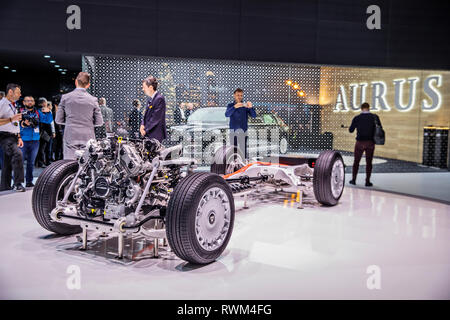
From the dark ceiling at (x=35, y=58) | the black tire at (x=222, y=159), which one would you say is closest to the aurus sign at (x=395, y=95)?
the black tire at (x=222, y=159)

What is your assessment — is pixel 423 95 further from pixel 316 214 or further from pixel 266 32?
pixel 316 214

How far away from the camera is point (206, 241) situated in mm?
3662

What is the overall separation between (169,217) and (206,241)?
1.52 ft

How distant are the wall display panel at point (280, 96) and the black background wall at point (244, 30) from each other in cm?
36

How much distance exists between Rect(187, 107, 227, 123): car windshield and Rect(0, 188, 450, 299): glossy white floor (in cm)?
466

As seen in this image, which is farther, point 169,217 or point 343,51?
point 343,51

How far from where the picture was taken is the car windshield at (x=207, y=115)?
9836 millimetres

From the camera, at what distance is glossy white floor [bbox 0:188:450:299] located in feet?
9.90

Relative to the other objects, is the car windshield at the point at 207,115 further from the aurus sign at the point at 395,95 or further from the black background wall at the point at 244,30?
the aurus sign at the point at 395,95

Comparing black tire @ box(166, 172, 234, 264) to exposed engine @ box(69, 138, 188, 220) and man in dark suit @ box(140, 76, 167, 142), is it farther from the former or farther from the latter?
man in dark suit @ box(140, 76, 167, 142)

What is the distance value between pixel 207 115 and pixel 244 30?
2.09 m

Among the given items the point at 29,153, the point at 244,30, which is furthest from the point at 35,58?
the point at 244,30

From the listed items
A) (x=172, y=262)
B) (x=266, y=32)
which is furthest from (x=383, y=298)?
(x=266, y=32)

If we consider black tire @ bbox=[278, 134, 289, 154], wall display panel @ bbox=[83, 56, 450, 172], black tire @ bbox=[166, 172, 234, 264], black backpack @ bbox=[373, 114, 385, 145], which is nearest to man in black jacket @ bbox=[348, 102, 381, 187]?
black backpack @ bbox=[373, 114, 385, 145]
